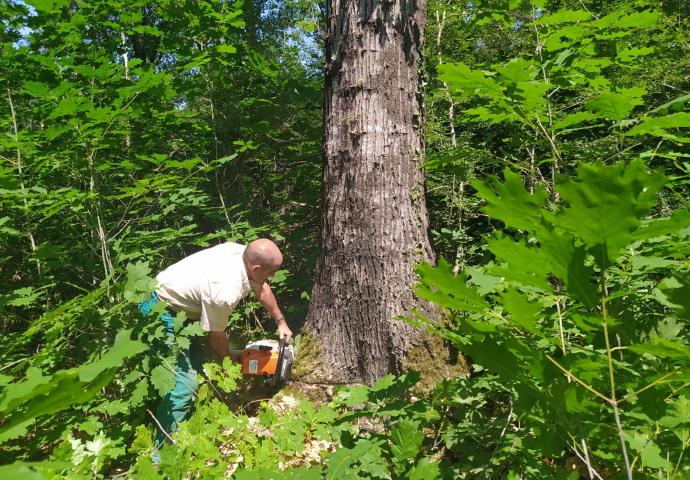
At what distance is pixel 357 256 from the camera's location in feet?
9.02

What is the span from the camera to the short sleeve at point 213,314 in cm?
299

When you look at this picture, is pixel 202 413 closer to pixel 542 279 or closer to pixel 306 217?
pixel 542 279

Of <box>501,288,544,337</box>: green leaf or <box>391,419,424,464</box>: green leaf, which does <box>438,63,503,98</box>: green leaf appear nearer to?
<box>501,288,544,337</box>: green leaf

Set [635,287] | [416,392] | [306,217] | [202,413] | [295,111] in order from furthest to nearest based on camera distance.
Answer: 1. [295,111]
2. [306,217]
3. [416,392]
4. [202,413]
5. [635,287]

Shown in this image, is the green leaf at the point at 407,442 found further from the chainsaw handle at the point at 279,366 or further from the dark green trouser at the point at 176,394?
the dark green trouser at the point at 176,394

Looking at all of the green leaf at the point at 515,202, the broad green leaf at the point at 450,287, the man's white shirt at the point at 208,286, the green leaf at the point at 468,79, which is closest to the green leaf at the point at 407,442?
the broad green leaf at the point at 450,287

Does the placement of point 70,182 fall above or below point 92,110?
below

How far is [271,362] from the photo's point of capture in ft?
10.0

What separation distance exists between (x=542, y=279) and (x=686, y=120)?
898 millimetres

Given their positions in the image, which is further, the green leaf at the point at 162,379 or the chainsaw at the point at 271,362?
the chainsaw at the point at 271,362

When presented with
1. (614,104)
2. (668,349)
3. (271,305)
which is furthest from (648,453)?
(271,305)

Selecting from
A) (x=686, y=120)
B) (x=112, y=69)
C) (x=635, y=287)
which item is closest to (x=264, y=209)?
(x=112, y=69)

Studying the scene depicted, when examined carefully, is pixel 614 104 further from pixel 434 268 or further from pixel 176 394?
Result: pixel 176 394

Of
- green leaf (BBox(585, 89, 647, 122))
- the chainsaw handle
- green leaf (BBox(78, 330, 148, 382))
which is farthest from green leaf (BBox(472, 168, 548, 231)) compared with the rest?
the chainsaw handle
